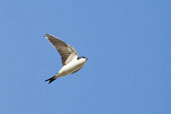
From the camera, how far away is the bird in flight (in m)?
24.3

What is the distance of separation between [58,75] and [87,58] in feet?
5.49

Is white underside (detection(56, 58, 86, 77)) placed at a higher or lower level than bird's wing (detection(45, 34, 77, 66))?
lower

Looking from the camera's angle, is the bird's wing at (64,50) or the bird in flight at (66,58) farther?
the bird's wing at (64,50)

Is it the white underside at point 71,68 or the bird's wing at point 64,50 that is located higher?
the bird's wing at point 64,50

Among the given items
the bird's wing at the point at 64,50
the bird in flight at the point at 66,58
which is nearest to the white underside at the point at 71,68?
the bird in flight at the point at 66,58

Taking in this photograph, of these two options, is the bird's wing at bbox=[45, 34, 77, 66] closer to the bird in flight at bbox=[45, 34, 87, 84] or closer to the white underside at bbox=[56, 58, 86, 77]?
the bird in flight at bbox=[45, 34, 87, 84]

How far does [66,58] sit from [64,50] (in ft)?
1.43

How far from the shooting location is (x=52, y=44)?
81.1 ft

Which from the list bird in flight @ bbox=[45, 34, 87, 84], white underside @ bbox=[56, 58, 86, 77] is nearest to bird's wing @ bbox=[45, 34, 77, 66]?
bird in flight @ bbox=[45, 34, 87, 84]

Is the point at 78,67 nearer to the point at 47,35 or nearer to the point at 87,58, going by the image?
the point at 87,58

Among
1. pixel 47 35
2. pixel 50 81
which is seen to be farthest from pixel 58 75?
pixel 47 35

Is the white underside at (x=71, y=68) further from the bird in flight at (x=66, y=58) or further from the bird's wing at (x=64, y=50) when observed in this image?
the bird's wing at (x=64, y=50)

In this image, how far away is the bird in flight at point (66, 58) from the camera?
956 inches

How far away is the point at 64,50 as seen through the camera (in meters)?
25.3
